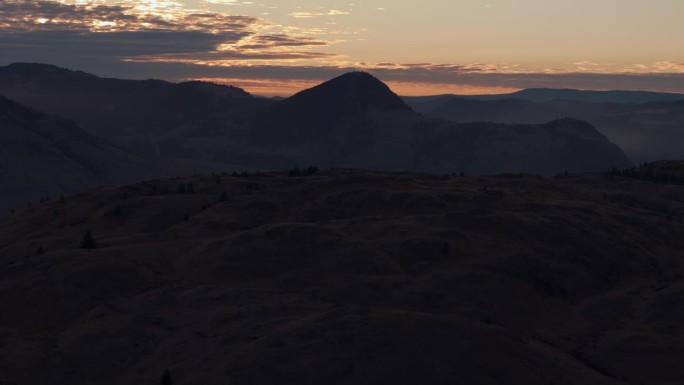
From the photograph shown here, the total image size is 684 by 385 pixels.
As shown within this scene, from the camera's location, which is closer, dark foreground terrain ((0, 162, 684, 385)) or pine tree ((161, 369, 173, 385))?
pine tree ((161, 369, 173, 385))

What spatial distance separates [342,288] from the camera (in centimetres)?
4566

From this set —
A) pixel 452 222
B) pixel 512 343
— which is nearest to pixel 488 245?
pixel 452 222

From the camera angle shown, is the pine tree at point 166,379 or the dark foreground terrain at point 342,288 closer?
the pine tree at point 166,379

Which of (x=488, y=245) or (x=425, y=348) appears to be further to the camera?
(x=488, y=245)

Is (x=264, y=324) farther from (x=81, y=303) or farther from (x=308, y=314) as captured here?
(x=81, y=303)

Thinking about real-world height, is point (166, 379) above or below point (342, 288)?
above

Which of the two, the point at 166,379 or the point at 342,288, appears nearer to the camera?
the point at 166,379

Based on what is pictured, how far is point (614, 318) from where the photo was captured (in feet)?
150

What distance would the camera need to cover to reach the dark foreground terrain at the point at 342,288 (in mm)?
34000

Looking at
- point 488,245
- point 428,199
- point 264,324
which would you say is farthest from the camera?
point 428,199

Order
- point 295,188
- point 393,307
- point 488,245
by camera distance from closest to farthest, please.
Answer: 1. point 393,307
2. point 488,245
3. point 295,188

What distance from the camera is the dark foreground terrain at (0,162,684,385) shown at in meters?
34.0

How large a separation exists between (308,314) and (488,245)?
19352 millimetres

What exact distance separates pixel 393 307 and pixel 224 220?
77.7ft
